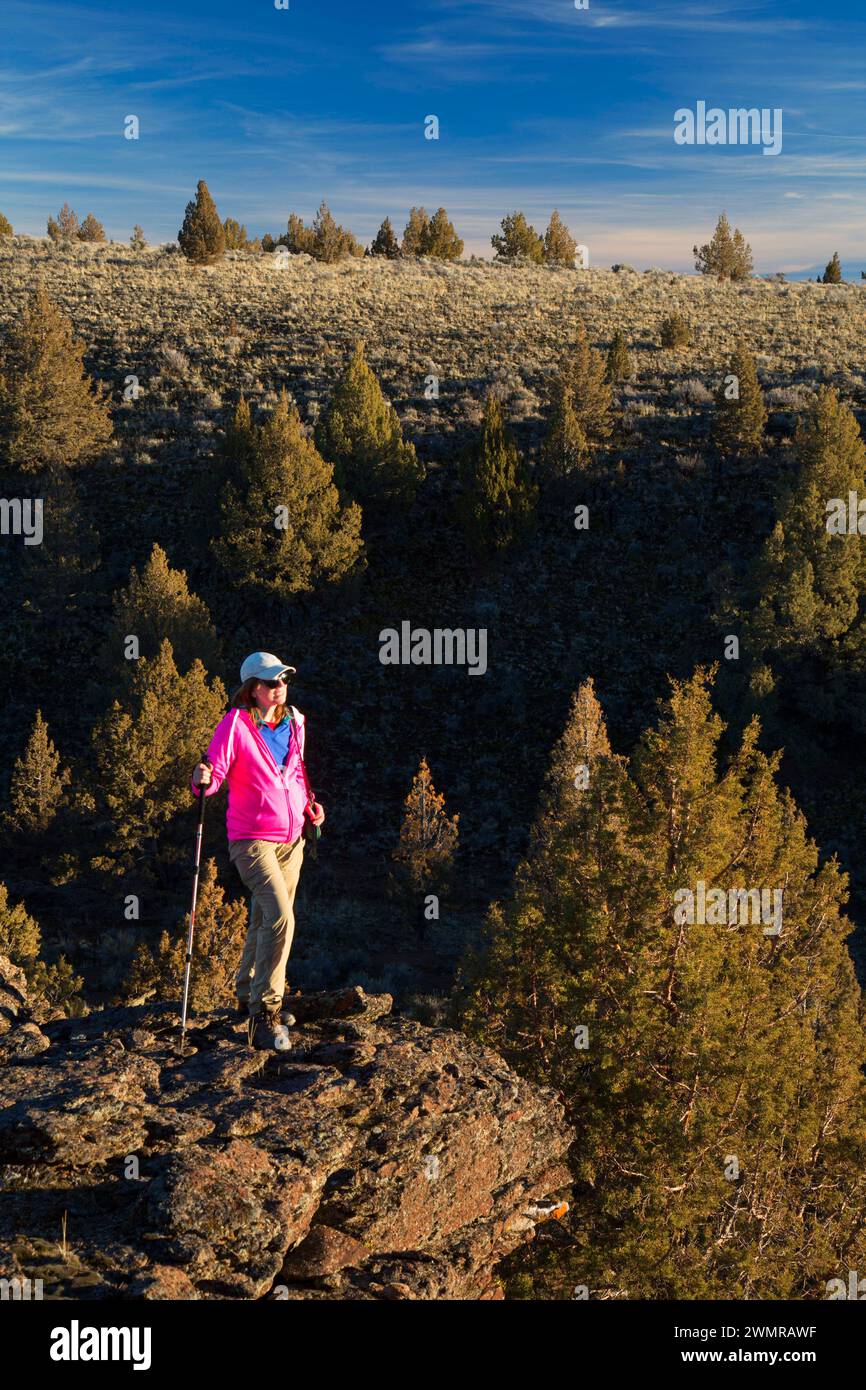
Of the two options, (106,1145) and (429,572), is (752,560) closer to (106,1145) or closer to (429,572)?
(429,572)

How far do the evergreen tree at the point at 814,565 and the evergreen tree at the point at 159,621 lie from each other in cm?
1769

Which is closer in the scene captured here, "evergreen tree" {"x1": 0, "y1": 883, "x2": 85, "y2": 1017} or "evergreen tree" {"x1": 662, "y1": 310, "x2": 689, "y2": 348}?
"evergreen tree" {"x1": 0, "y1": 883, "x2": 85, "y2": 1017}

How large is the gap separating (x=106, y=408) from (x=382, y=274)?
31256mm

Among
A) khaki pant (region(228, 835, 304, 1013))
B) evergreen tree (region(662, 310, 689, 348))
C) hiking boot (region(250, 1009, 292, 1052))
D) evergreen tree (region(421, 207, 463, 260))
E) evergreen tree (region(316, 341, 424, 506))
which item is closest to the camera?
hiking boot (region(250, 1009, 292, 1052))

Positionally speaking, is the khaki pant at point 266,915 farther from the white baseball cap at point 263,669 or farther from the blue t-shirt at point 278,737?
the white baseball cap at point 263,669

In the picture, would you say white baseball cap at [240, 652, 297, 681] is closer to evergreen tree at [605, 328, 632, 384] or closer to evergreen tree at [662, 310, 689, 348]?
evergreen tree at [605, 328, 632, 384]

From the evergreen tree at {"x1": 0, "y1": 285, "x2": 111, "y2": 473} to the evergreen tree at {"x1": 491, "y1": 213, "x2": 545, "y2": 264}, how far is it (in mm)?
46924

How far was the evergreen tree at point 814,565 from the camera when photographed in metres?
32.3

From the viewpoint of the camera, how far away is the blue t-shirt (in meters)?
7.88

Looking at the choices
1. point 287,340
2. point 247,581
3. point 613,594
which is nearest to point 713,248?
point 287,340

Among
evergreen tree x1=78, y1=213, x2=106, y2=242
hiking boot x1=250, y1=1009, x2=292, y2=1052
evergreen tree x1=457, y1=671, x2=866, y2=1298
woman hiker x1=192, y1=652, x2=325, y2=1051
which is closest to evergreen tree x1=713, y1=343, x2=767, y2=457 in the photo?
evergreen tree x1=457, y1=671, x2=866, y2=1298

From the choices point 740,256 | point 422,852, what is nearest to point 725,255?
point 740,256

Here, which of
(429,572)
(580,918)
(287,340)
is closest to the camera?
(580,918)

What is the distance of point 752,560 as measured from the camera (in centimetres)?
3353
